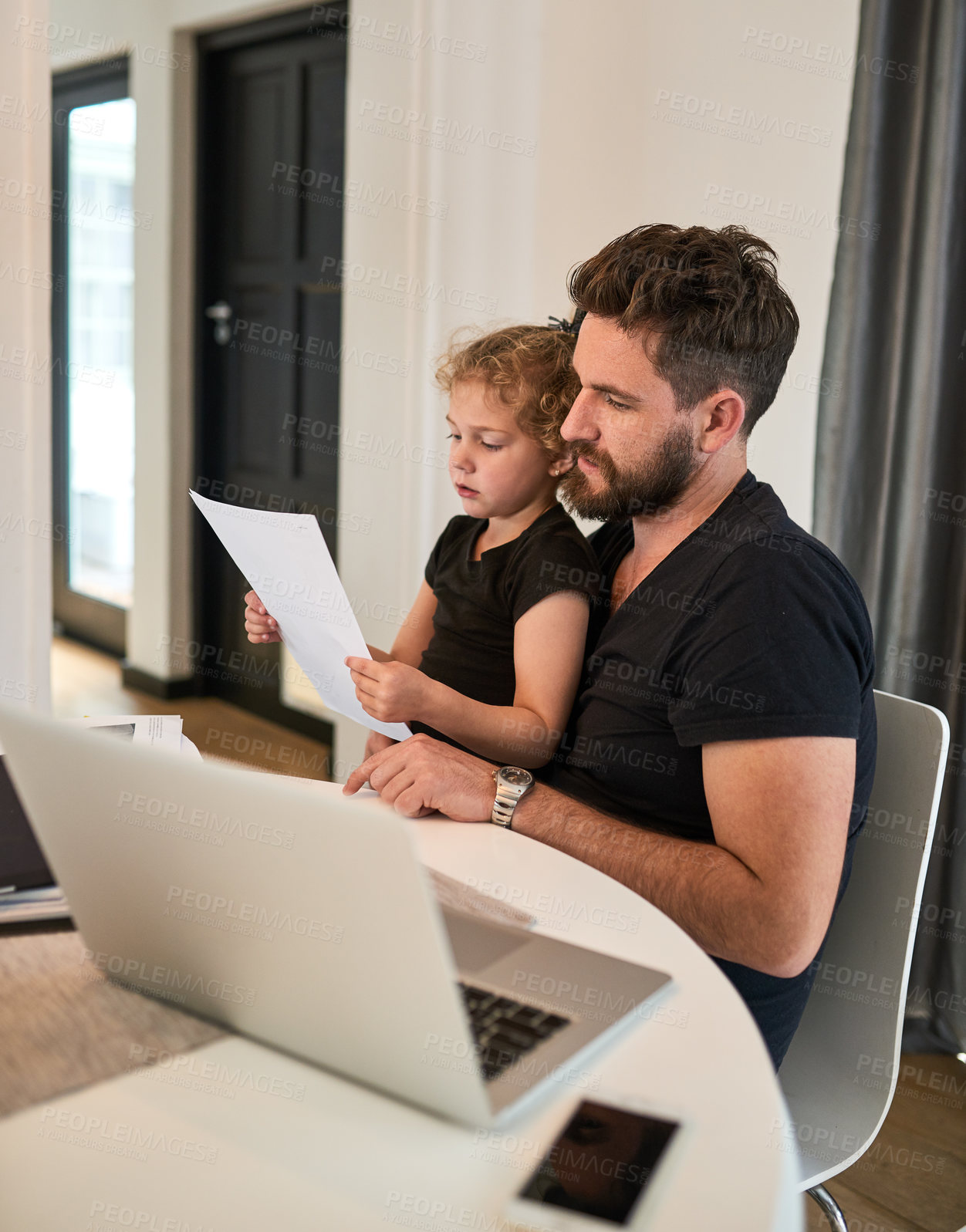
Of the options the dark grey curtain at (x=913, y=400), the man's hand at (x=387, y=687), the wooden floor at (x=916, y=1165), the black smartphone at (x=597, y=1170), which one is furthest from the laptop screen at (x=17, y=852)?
the dark grey curtain at (x=913, y=400)

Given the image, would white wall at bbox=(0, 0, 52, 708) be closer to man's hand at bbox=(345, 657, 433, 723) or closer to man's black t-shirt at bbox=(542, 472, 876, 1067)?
man's hand at bbox=(345, 657, 433, 723)

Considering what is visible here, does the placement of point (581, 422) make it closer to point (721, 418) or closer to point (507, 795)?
point (721, 418)

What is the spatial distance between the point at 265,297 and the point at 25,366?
4.90 feet

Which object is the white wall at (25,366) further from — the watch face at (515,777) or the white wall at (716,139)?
the watch face at (515,777)

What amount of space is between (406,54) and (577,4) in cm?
43

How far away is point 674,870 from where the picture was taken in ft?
3.76

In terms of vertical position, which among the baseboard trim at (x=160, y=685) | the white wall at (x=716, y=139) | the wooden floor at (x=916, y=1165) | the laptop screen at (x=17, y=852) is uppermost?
the white wall at (x=716, y=139)

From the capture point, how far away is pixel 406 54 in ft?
8.86

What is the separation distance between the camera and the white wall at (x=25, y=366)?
2123mm

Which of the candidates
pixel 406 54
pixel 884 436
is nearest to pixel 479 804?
pixel 884 436

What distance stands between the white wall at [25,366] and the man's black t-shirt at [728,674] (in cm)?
137

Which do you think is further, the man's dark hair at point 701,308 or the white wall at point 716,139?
the white wall at point 716,139

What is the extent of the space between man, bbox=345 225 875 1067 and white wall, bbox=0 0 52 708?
4.13 feet

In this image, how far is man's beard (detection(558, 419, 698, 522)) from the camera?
1328 millimetres
